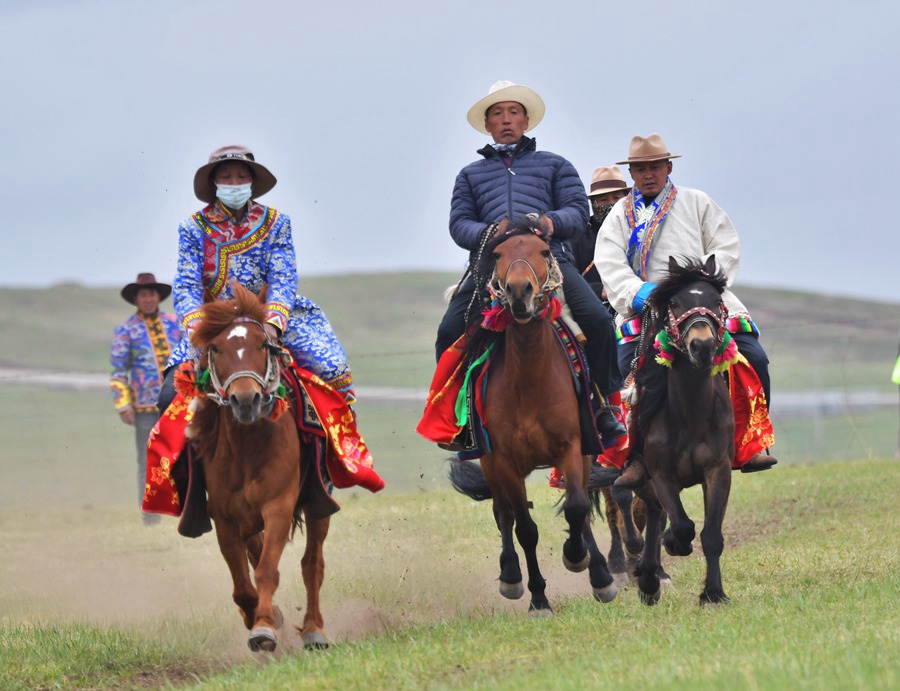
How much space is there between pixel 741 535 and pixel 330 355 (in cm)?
546

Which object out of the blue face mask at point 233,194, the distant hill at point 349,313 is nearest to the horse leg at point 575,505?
the blue face mask at point 233,194

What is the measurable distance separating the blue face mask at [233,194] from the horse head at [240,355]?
0.86m

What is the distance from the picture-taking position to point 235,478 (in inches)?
322

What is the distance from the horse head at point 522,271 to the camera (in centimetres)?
848

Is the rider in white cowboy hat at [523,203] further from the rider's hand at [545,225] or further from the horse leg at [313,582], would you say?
the horse leg at [313,582]

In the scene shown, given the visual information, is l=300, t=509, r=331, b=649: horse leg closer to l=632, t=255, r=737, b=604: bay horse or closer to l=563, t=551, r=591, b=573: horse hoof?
l=563, t=551, r=591, b=573: horse hoof

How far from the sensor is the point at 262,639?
769cm

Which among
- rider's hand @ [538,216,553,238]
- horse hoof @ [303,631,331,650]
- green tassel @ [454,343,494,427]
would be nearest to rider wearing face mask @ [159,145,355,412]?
green tassel @ [454,343,494,427]

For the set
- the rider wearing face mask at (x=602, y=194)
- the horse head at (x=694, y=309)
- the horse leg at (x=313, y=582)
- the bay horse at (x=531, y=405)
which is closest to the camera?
the horse leg at (x=313, y=582)

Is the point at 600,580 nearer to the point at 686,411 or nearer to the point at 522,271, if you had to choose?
the point at 686,411

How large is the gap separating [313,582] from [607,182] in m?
5.24

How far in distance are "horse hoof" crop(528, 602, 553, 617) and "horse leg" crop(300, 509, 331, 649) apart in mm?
1235

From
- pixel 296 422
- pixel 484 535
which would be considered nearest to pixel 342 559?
pixel 484 535

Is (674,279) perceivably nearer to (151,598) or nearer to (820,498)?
(151,598)
